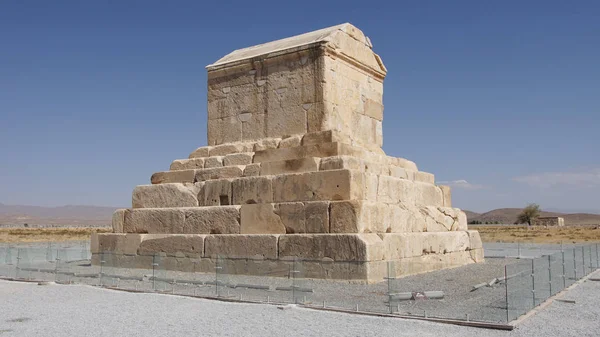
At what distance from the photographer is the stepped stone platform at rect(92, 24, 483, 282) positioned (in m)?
9.54

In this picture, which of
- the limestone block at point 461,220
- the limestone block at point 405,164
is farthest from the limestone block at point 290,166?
the limestone block at point 461,220

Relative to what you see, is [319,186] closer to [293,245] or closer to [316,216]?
[316,216]

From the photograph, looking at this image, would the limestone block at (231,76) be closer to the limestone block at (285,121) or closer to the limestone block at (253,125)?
the limestone block at (253,125)

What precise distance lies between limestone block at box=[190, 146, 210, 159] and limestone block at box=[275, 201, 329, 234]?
3.13 metres

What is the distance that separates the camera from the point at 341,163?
10.1m

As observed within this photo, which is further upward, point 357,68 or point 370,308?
point 357,68

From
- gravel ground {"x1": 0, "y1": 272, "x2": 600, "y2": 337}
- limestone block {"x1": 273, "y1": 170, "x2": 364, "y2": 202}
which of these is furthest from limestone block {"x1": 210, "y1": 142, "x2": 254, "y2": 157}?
gravel ground {"x1": 0, "y1": 272, "x2": 600, "y2": 337}

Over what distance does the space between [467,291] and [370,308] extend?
196cm

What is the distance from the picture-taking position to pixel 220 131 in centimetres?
1294

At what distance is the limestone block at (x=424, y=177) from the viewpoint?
41.9 feet

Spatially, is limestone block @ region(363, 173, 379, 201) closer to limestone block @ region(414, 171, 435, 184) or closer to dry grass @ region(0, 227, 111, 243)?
limestone block @ region(414, 171, 435, 184)

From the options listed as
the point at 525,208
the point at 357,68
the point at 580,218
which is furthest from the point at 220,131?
the point at 580,218

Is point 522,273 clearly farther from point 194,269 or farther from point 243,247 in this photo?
point 194,269

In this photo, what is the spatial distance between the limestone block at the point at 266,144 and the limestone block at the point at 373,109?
2.25 metres
